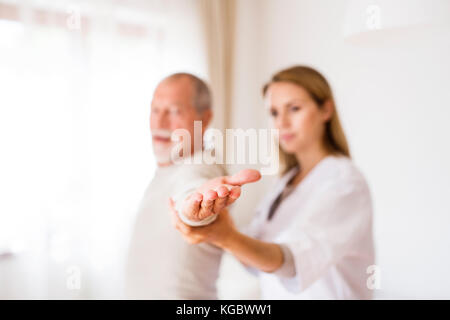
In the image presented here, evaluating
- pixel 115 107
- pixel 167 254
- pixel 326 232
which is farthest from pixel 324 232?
pixel 115 107

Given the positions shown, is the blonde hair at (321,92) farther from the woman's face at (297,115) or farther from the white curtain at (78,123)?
the white curtain at (78,123)

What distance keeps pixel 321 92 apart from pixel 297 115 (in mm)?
57

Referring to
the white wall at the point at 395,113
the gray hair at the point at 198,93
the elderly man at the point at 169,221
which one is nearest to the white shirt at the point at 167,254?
the elderly man at the point at 169,221

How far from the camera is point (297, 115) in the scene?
60 cm

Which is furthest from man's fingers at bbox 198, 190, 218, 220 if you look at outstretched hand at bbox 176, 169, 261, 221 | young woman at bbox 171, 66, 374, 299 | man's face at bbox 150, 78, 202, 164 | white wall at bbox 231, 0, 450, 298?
white wall at bbox 231, 0, 450, 298

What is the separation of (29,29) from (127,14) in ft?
0.61

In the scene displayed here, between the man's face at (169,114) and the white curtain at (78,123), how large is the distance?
3.2 inches

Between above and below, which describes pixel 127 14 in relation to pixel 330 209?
above

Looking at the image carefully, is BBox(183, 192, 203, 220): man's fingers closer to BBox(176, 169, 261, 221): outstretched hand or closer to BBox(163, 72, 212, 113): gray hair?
BBox(176, 169, 261, 221): outstretched hand
